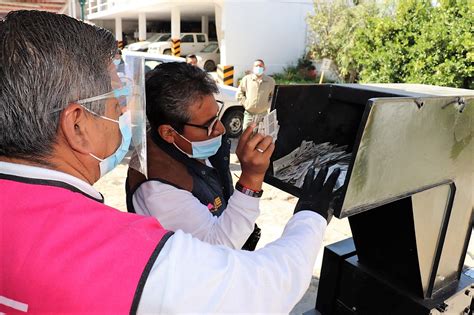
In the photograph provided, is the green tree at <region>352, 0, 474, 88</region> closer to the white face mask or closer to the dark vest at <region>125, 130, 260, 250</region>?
the white face mask

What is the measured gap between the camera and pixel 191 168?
1588 millimetres

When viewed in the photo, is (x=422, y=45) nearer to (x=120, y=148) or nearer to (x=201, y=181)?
(x=201, y=181)

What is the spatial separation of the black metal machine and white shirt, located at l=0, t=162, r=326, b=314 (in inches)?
12.7

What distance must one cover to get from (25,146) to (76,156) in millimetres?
105

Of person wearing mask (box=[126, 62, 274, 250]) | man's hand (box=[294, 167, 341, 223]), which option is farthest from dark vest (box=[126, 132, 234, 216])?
man's hand (box=[294, 167, 341, 223])

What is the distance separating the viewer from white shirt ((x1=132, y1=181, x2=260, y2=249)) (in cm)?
134

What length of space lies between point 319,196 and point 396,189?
0.29m

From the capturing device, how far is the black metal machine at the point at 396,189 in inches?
46.6

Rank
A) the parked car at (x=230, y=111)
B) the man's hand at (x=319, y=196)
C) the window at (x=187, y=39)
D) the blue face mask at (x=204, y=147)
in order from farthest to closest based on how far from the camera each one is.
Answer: the window at (x=187, y=39) < the parked car at (x=230, y=111) < the blue face mask at (x=204, y=147) < the man's hand at (x=319, y=196)

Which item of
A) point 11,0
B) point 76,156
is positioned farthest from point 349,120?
point 11,0

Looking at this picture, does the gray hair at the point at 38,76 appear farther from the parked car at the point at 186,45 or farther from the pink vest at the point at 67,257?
the parked car at the point at 186,45

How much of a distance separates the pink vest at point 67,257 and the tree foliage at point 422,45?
273 inches

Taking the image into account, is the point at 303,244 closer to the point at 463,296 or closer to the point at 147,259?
the point at 147,259

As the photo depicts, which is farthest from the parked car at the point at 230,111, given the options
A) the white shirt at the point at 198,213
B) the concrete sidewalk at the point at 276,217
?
the white shirt at the point at 198,213
